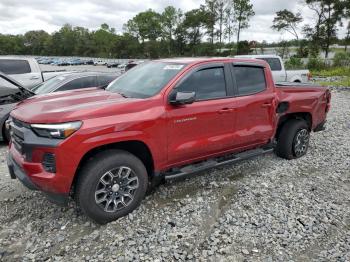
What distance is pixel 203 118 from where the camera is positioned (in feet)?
13.5

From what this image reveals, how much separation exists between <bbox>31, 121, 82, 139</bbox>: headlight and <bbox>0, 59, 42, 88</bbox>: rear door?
7328 mm

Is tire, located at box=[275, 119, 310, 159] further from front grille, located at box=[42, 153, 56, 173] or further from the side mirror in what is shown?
front grille, located at box=[42, 153, 56, 173]

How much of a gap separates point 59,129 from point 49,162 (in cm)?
35

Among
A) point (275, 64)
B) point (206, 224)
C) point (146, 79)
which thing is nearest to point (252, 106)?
point (146, 79)

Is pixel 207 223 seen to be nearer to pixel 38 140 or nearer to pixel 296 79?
pixel 38 140

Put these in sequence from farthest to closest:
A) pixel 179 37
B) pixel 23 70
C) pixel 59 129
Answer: pixel 179 37 < pixel 23 70 < pixel 59 129

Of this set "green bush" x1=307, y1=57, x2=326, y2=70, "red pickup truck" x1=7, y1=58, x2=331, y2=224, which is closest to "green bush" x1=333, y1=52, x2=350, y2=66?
"green bush" x1=307, y1=57, x2=326, y2=70

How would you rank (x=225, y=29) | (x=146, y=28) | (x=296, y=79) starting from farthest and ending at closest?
(x=146, y=28), (x=225, y=29), (x=296, y=79)

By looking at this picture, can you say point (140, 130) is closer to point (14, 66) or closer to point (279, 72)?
point (14, 66)

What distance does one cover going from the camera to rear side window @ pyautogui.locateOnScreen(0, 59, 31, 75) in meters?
9.70

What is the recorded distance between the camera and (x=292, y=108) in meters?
5.53

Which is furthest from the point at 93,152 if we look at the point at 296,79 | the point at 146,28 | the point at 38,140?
the point at 146,28

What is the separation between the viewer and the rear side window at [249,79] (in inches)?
184

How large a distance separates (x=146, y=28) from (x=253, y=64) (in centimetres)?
8776
